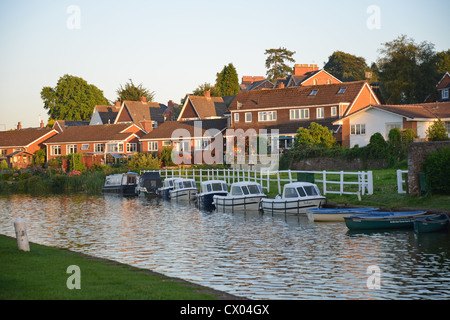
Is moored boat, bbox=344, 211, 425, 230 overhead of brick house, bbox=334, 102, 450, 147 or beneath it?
beneath

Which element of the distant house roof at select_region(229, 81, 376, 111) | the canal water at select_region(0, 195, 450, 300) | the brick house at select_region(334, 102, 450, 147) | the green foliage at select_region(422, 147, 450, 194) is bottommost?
the canal water at select_region(0, 195, 450, 300)

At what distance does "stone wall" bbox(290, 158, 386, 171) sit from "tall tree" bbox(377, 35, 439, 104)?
130 feet

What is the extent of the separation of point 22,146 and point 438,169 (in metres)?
95.9

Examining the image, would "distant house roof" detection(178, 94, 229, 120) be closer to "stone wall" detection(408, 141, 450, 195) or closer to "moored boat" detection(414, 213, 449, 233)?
"stone wall" detection(408, 141, 450, 195)

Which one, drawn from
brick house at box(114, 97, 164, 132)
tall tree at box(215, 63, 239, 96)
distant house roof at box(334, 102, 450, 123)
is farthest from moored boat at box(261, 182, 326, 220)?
tall tree at box(215, 63, 239, 96)

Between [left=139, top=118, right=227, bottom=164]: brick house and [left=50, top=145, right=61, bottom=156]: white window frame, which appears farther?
[left=50, top=145, right=61, bottom=156]: white window frame

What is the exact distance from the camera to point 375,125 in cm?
6650

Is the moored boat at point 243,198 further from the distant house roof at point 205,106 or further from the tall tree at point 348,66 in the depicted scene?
the tall tree at point 348,66

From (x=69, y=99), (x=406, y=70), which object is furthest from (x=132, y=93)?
(x=406, y=70)

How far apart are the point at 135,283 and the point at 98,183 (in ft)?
→ 196

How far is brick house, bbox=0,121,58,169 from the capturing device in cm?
11350

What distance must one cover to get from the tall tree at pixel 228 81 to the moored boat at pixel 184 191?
82535 mm

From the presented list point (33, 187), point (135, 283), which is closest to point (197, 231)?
point (135, 283)

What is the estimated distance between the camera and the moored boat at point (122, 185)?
6631cm
